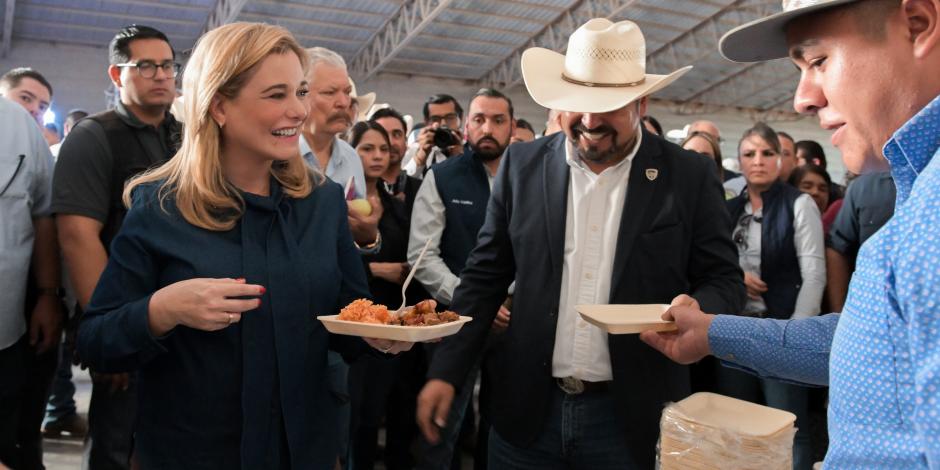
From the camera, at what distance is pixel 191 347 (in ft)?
5.21

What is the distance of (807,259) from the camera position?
351 cm

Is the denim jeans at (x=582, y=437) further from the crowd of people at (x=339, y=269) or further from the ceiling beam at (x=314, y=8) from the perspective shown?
the ceiling beam at (x=314, y=8)

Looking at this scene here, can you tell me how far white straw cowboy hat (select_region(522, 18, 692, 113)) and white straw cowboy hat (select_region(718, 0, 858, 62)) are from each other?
0.69 m

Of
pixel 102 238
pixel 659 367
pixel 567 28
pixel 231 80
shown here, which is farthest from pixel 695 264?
pixel 567 28

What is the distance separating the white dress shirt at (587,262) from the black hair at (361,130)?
1.83 meters

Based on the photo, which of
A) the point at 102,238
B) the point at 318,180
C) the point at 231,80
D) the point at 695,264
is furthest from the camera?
the point at 102,238

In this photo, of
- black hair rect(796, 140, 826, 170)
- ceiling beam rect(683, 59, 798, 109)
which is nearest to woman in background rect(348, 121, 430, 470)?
black hair rect(796, 140, 826, 170)

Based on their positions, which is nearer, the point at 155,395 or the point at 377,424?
the point at 155,395

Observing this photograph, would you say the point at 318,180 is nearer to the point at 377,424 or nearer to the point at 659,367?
the point at 659,367

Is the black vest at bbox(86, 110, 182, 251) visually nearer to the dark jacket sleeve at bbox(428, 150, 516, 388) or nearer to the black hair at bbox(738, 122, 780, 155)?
the dark jacket sleeve at bbox(428, 150, 516, 388)

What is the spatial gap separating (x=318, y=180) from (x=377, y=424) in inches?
73.6

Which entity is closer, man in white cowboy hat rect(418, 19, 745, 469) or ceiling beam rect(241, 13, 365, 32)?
man in white cowboy hat rect(418, 19, 745, 469)

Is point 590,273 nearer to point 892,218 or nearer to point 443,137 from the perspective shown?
point 892,218

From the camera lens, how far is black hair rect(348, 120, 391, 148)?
3.68 meters
